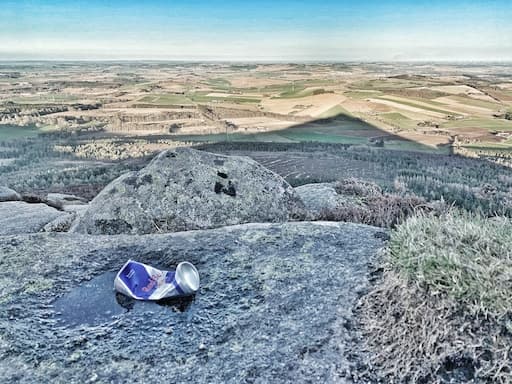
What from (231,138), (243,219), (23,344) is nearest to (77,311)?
(23,344)

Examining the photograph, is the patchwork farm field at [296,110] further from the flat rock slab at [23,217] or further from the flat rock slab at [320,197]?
the flat rock slab at [23,217]

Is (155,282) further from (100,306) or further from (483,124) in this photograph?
(483,124)

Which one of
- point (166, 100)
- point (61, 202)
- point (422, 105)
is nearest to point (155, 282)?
point (61, 202)

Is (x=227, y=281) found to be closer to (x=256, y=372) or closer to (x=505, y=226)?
(x=256, y=372)

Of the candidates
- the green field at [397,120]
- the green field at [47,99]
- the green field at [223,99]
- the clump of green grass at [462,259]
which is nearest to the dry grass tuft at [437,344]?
the clump of green grass at [462,259]

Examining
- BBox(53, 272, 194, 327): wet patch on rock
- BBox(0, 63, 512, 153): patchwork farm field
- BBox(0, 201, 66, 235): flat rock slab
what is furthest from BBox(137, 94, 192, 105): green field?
BBox(53, 272, 194, 327): wet patch on rock
